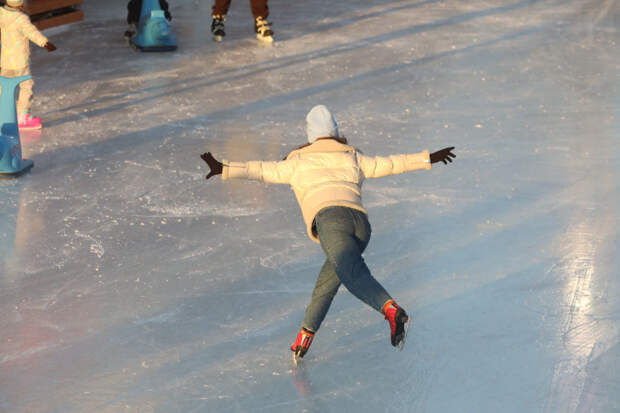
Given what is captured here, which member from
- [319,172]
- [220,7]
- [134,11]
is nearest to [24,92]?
[134,11]

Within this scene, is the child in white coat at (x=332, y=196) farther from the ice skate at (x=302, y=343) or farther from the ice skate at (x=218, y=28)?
the ice skate at (x=218, y=28)

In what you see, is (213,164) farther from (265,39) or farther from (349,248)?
(265,39)

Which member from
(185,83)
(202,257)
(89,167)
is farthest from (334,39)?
(202,257)

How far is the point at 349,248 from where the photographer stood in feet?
11.9

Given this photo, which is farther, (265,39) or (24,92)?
(265,39)

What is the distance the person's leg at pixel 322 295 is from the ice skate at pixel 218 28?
24.2 ft

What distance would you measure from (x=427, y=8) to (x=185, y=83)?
5.66 metres

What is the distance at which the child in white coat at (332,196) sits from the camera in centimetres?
360

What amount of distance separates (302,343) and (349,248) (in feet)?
1.88

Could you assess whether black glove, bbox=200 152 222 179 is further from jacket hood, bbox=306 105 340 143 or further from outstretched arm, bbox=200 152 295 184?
jacket hood, bbox=306 105 340 143

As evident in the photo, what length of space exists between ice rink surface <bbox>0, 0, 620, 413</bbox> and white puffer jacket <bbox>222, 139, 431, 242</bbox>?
30.7 inches

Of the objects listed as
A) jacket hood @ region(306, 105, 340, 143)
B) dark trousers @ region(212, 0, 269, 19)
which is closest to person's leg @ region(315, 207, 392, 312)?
jacket hood @ region(306, 105, 340, 143)

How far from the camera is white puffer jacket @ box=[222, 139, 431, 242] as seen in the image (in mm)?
3748

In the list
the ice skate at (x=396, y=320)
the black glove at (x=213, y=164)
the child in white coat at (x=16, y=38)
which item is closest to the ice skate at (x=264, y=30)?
the child in white coat at (x=16, y=38)
